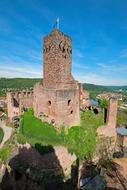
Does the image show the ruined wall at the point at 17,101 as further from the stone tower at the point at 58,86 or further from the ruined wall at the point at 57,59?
the ruined wall at the point at 57,59

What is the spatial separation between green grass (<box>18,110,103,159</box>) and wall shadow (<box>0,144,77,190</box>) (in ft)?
2.61

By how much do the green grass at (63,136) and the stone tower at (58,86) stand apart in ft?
2.76

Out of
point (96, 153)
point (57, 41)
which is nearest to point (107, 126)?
point (96, 153)

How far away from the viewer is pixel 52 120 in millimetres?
15789

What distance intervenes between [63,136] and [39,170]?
3.58m

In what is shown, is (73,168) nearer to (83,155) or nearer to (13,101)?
(83,155)

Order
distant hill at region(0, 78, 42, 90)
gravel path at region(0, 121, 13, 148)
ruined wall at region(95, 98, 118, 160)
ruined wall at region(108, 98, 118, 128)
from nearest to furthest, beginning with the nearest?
A: 1. ruined wall at region(95, 98, 118, 160)
2. ruined wall at region(108, 98, 118, 128)
3. gravel path at region(0, 121, 13, 148)
4. distant hill at region(0, 78, 42, 90)

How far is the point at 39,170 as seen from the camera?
1380 cm

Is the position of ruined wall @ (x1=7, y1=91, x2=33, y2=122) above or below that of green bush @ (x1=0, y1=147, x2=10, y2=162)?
above

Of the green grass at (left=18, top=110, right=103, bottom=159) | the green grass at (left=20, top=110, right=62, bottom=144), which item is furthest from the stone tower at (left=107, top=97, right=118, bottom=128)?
the green grass at (left=20, top=110, right=62, bottom=144)

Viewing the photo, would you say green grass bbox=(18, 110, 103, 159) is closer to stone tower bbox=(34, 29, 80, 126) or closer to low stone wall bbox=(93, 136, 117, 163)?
stone tower bbox=(34, 29, 80, 126)

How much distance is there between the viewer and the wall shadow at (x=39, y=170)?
45.2ft

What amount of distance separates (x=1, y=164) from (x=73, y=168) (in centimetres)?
731

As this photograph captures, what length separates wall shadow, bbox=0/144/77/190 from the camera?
13789 mm
